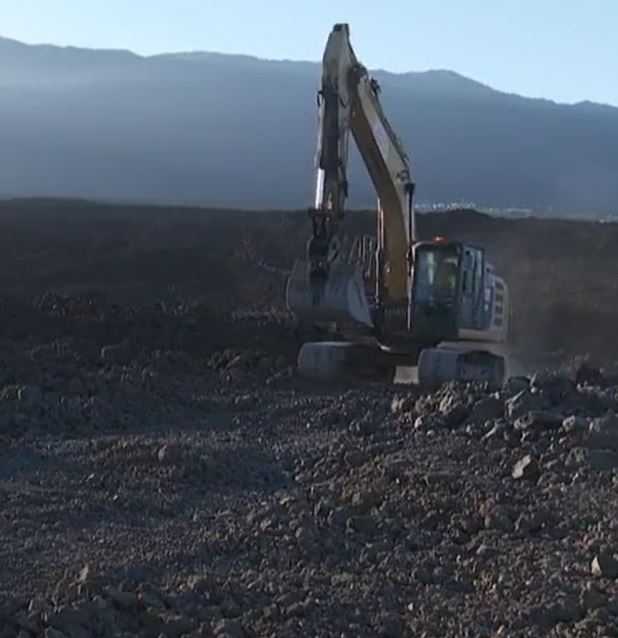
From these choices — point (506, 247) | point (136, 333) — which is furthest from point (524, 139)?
point (136, 333)

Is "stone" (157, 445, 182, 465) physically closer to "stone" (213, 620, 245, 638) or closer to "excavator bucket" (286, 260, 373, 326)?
"excavator bucket" (286, 260, 373, 326)

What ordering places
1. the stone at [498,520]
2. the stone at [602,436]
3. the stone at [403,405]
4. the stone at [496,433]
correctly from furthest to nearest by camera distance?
the stone at [403,405] < the stone at [496,433] < the stone at [602,436] < the stone at [498,520]

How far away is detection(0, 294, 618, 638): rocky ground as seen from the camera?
7707mm

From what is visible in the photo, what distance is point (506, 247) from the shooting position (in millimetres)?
41469

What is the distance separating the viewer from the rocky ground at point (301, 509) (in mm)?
7707

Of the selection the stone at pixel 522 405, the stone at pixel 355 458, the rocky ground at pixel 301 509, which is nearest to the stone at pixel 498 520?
the rocky ground at pixel 301 509

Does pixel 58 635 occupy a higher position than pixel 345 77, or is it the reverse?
pixel 345 77

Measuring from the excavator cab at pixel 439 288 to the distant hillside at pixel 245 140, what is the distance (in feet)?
248

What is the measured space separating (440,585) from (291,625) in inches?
48.2

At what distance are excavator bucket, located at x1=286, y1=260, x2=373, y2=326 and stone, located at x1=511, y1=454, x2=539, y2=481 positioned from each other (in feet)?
17.5

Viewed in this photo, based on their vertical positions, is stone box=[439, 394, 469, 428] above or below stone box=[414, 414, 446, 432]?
above

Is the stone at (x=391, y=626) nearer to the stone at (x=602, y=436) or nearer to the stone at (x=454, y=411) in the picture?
the stone at (x=602, y=436)

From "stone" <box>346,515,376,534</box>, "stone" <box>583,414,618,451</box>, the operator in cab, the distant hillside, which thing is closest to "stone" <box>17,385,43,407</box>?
the operator in cab

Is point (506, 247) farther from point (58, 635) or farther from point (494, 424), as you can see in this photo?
point (58, 635)
